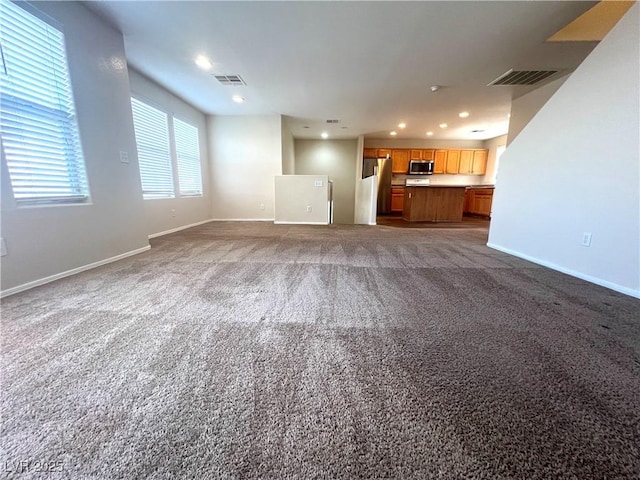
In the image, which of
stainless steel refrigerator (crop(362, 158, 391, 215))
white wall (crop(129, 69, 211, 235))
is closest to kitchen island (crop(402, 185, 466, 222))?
stainless steel refrigerator (crop(362, 158, 391, 215))

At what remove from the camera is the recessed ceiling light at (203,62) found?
3.24 meters

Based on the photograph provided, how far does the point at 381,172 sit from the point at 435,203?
7.27 ft

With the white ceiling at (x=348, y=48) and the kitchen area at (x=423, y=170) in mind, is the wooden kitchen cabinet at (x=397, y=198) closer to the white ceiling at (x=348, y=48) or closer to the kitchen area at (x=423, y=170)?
the kitchen area at (x=423, y=170)

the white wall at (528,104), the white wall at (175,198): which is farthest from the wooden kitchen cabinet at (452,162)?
the white wall at (175,198)

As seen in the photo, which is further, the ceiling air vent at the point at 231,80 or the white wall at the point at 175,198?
the white wall at the point at 175,198

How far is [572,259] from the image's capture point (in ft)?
7.82

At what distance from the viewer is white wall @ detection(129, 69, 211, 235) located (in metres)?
3.87

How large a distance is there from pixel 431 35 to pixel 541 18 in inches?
40.2

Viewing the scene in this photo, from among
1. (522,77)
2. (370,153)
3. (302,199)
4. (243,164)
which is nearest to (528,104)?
(522,77)

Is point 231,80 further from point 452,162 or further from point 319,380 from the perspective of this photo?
Answer: point 452,162

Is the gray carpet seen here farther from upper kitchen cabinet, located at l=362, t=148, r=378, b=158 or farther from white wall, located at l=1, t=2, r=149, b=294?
upper kitchen cabinet, located at l=362, t=148, r=378, b=158

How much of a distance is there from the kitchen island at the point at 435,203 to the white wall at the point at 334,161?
2553 mm

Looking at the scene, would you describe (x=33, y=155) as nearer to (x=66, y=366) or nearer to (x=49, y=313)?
(x=49, y=313)

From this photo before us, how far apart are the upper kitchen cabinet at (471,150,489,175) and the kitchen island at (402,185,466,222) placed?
2.60 metres
